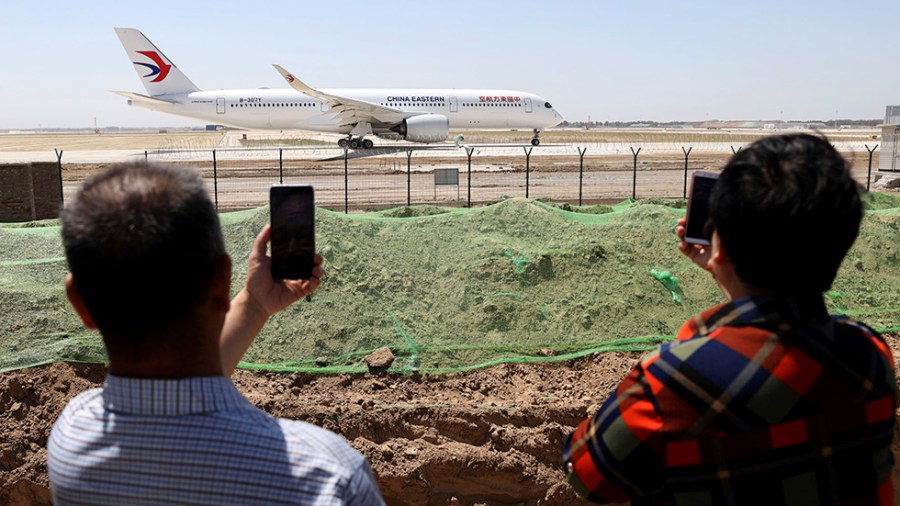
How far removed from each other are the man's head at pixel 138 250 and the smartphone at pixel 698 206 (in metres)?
1.44

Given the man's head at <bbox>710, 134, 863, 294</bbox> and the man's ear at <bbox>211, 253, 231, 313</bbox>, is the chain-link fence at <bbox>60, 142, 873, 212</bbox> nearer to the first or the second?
the man's head at <bbox>710, 134, 863, 294</bbox>

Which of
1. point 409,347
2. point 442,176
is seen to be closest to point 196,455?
point 409,347

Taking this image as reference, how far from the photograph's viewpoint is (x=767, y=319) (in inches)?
76.0

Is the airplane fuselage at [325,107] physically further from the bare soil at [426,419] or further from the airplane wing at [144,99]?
the bare soil at [426,419]

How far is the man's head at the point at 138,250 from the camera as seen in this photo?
64.1 inches

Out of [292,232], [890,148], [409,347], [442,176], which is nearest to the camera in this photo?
[292,232]

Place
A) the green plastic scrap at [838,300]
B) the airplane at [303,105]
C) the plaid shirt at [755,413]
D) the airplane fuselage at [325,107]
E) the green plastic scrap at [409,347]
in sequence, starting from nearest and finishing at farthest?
the plaid shirt at [755,413], the green plastic scrap at [409,347], the green plastic scrap at [838,300], the airplane at [303,105], the airplane fuselage at [325,107]

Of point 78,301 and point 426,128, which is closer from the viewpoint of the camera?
point 78,301

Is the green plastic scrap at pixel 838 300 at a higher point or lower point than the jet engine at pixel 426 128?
lower

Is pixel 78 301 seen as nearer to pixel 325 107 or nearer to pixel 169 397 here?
pixel 169 397

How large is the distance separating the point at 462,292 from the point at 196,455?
6202mm

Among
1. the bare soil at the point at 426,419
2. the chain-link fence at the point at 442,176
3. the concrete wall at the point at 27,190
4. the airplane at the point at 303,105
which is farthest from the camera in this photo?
the airplane at the point at 303,105

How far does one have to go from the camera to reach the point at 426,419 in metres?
5.87

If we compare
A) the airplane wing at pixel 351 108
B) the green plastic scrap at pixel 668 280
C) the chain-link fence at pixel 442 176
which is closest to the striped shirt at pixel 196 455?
the green plastic scrap at pixel 668 280
